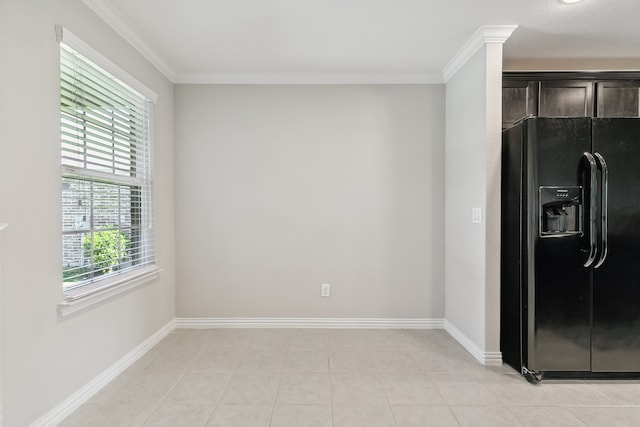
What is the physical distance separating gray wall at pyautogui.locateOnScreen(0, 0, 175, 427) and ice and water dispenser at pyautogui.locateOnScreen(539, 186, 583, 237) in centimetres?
299

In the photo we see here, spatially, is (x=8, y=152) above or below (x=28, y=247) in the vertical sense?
above

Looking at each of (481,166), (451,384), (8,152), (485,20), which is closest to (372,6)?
(485,20)

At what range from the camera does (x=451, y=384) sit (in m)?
2.40

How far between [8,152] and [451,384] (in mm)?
2849

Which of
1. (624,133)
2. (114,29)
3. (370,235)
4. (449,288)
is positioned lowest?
(449,288)

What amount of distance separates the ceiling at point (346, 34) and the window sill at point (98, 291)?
1.76 meters

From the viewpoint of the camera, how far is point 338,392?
229 cm

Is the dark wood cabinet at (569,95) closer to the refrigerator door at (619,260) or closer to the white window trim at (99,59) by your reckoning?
the refrigerator door at (619,260)

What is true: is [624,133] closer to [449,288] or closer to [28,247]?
[449,288]

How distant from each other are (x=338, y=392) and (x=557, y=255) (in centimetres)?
173

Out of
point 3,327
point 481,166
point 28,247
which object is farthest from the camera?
point 481,166

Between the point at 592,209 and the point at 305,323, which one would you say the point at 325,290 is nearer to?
the point at 305,323

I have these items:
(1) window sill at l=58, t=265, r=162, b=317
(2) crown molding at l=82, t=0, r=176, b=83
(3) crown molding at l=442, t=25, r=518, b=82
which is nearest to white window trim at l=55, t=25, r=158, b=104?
(2) crown molding at l=82, t=0, r=176, b=83

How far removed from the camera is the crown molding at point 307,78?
11.4 feet
